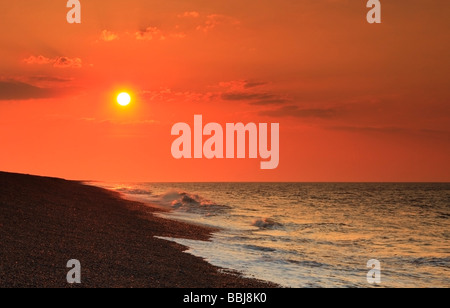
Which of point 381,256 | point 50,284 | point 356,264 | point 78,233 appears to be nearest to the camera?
point 50,284

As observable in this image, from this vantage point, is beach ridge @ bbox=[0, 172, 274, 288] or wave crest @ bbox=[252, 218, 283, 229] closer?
beach ridge @ bbox=[0, 172, 274, 288]

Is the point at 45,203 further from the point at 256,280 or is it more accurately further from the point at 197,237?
the point at 256,280

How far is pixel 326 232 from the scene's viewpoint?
112 feet

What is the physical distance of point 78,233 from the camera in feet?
64.6

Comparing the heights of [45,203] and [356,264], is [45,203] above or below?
above

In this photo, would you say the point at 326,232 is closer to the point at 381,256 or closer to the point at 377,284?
the point at 381,256

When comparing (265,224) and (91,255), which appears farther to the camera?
(265,224)

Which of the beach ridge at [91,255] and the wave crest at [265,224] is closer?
the beach ridge at [91,255]

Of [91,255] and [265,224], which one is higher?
[91,255]

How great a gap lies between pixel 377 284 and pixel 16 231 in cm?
1385

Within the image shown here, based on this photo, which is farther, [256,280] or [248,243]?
[248,243]
